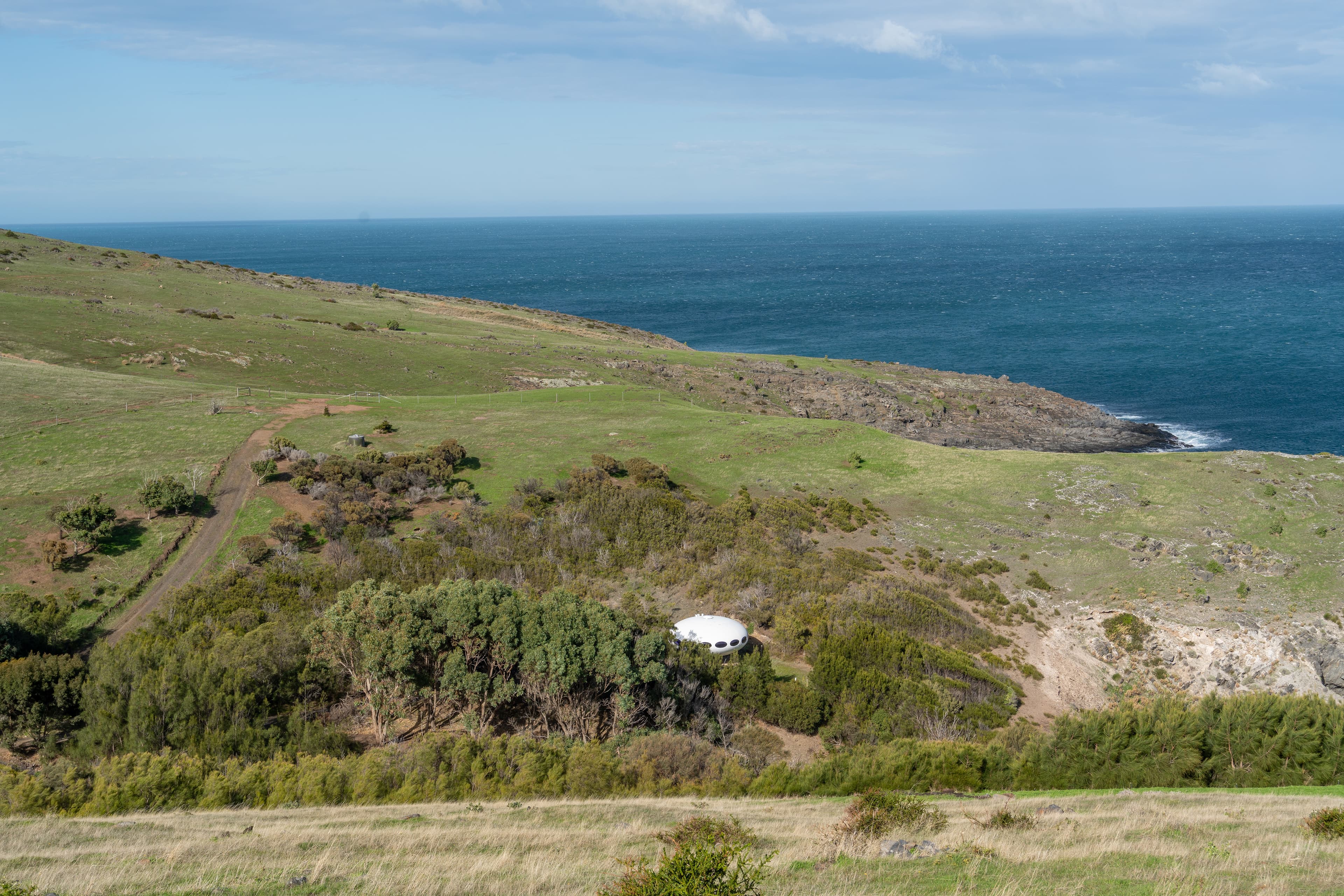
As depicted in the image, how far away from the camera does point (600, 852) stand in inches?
525

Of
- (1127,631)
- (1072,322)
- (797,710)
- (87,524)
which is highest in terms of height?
(1072,322)

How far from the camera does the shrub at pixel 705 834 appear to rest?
40.3ft

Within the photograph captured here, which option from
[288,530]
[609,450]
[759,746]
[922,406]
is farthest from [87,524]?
[922,406]

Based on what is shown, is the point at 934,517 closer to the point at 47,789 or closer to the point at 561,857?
the point at 561,857

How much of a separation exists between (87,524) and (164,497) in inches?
115

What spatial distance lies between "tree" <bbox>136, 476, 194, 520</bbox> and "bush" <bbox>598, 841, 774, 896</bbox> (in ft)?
95.7

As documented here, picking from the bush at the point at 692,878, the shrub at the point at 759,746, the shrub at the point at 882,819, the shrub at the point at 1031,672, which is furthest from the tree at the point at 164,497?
the shrub at the point at 1031,672

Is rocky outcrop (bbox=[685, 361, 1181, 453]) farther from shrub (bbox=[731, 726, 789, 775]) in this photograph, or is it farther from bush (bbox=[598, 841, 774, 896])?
bush (bbox=[598, 841, 774, 896])

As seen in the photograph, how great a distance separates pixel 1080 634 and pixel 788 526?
12.1 m

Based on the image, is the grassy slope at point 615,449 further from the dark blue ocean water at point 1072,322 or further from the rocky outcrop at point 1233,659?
the dark blue ocean water at point 1072,322

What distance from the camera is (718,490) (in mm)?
39344

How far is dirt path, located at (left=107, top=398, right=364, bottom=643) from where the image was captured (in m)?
26.7

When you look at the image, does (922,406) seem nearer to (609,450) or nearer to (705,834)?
(609,450)

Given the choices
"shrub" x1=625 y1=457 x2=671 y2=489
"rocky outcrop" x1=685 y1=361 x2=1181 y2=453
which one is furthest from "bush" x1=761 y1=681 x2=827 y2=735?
"rocky outcrop" x1=685 y1=361 x2=1181 y2=453
